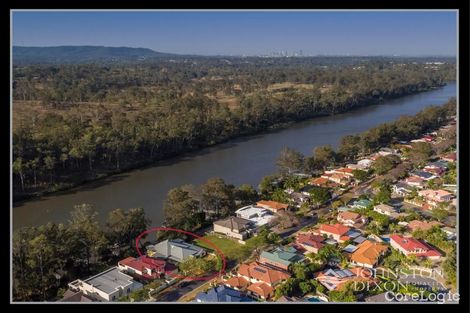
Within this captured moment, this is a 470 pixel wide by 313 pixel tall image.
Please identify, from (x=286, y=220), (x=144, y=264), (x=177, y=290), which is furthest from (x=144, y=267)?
(x=286, y=220)

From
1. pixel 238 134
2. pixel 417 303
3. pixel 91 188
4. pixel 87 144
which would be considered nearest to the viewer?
pixel 417 303

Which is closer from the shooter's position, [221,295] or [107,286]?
[221,295]

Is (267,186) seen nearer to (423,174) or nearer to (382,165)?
(382,165)

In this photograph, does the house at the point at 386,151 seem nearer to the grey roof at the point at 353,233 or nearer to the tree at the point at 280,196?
the tree at the point at 280,196

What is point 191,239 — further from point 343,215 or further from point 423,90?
point 423,90

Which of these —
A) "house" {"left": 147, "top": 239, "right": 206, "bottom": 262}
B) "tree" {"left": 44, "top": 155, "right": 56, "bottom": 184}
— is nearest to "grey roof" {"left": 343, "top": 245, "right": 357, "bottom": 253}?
"house" {"left": 147, "top": 239, "right": 206, "bottom": 262}

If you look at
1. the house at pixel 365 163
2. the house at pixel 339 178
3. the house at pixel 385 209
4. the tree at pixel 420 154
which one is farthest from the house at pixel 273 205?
the tree at pixel 420 154

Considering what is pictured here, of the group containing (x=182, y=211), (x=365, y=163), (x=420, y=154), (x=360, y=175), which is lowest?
(x=182, y=211)
